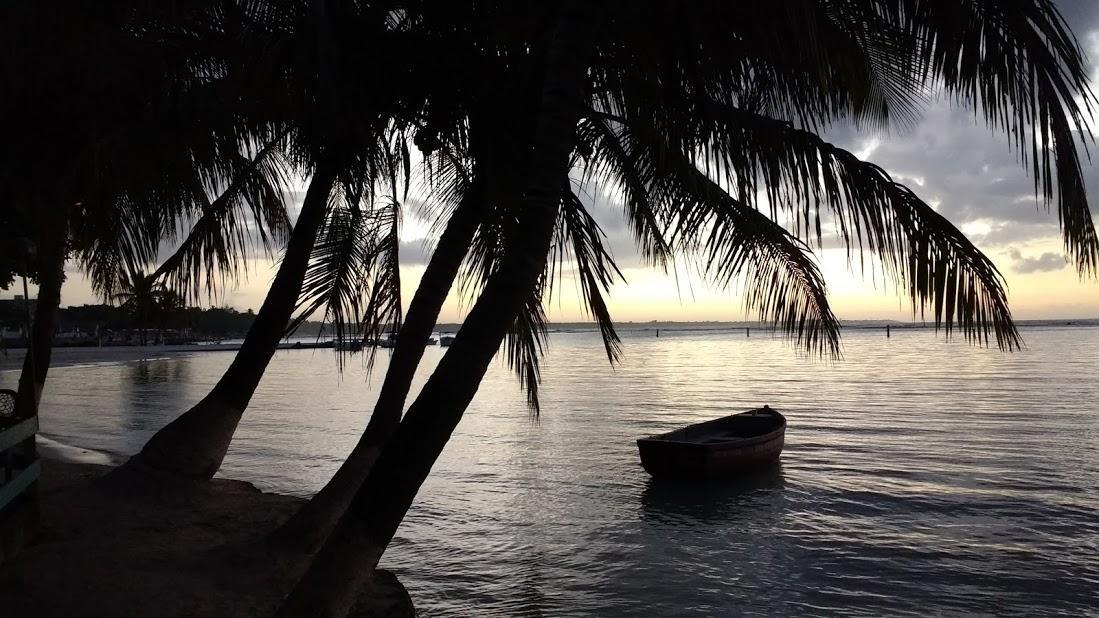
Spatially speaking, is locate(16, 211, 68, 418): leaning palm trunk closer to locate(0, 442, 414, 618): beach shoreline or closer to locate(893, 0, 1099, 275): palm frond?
locate(0, 442, 414, 618): beach shoreline

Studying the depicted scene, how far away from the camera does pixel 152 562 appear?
235 inches

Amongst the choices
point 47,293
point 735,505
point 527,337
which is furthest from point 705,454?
point 47,293

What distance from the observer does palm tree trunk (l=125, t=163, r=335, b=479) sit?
6.85 meters

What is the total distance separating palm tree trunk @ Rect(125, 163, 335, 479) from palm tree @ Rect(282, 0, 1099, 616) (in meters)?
1.70

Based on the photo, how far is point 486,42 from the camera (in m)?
5.30

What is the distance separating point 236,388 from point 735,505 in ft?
32.7

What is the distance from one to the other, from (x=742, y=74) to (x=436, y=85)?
2.19 meters

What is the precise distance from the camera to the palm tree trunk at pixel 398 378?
548 cm

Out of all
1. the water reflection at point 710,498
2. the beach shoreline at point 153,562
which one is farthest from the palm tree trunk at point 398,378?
the water reflection at point 710,498

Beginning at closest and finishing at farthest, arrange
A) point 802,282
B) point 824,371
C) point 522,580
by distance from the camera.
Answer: point 802,282 < point 522,580 < point 824,371

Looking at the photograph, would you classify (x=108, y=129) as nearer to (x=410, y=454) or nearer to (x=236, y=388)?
(x=236, y=388)

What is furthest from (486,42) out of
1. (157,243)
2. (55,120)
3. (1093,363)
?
(1093,363)

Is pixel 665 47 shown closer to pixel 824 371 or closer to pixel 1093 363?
pixel 824 371

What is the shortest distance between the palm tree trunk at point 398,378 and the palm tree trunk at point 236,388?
4.06ft
